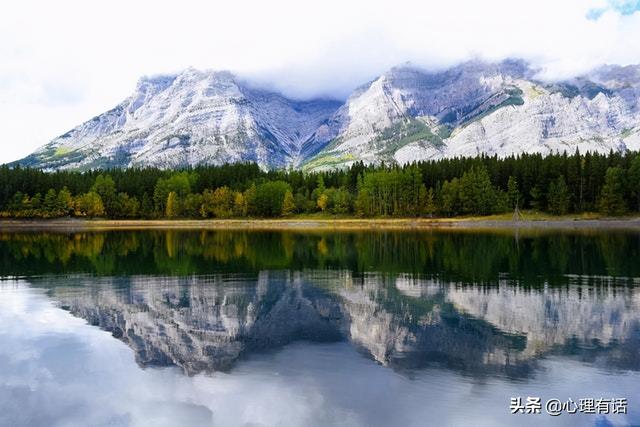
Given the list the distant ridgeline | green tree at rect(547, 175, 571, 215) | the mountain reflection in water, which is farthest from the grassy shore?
the mountain reflection in water

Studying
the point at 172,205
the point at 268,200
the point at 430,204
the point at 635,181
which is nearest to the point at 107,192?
the point at 172,205

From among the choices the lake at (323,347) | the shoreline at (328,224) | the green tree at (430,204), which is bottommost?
the lake at (323,347)

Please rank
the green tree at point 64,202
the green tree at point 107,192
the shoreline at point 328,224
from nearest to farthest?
the shoreline at point 328,224
the green tree at point 64,202
the green tree at point 107,192

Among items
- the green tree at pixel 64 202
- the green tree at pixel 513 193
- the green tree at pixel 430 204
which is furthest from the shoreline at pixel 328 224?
the green tree at pixel 513 193

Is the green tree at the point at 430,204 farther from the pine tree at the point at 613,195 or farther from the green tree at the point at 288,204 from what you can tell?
the pine tree at the point at 613,195

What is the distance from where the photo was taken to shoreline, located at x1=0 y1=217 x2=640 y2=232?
13662 centimetres

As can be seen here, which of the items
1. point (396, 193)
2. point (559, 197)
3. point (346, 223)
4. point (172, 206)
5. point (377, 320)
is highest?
point (396, 193)

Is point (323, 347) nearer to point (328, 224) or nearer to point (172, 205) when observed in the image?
point (328, 224)

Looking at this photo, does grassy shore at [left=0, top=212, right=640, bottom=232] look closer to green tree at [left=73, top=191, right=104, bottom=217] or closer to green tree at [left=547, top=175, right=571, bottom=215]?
green tree at [left=547, top=175, right=571, bottom=215]

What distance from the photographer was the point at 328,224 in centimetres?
16675

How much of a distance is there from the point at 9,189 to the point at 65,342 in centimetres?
17957

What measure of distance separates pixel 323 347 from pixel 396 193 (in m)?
148

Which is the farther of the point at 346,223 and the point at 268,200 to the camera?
the point at 268,200

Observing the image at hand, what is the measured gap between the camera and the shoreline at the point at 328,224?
13662cm
